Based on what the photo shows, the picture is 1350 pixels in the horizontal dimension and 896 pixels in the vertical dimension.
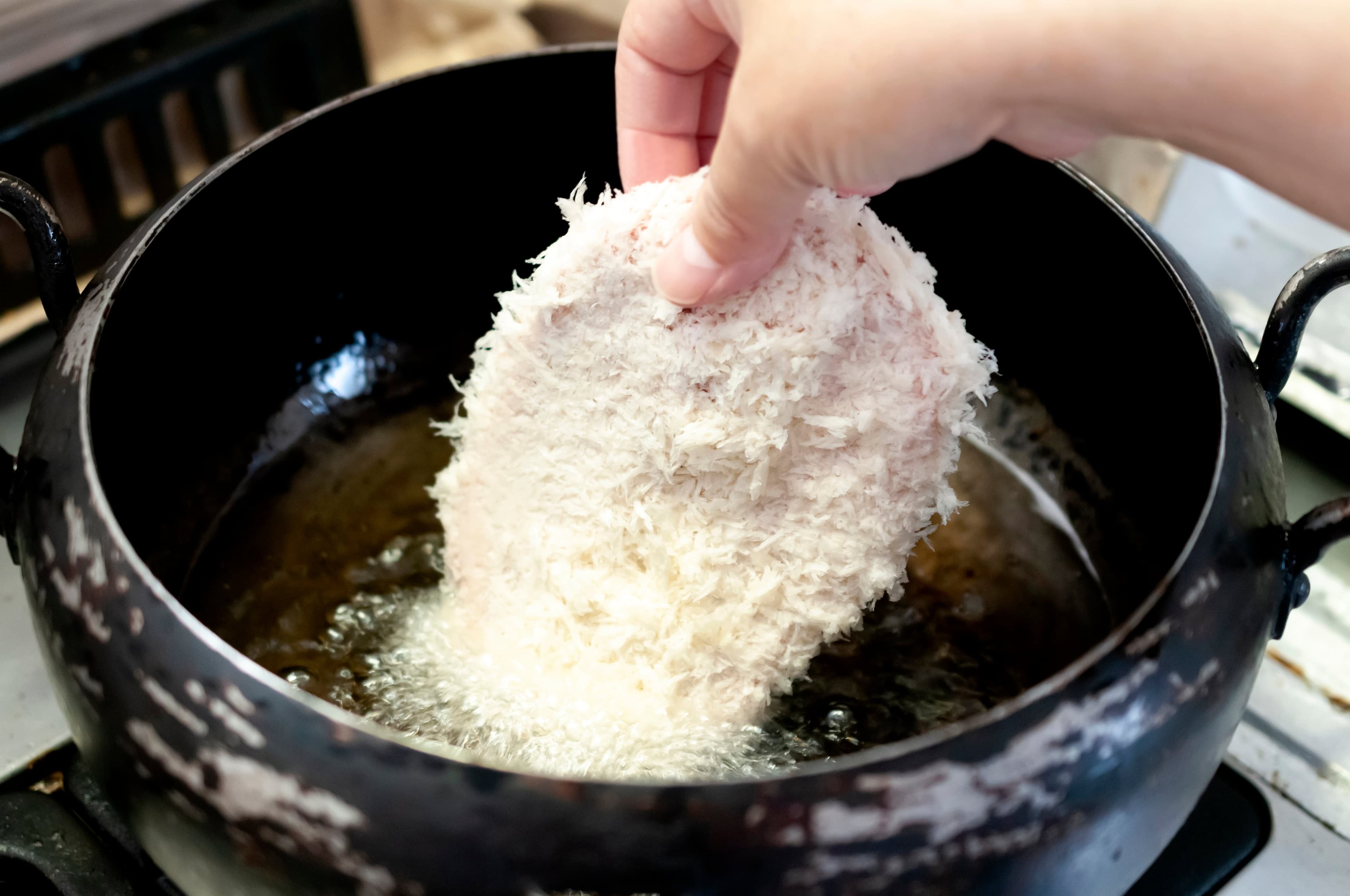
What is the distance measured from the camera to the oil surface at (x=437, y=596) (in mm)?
726

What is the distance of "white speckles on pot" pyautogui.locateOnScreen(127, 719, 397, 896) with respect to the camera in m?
0.40

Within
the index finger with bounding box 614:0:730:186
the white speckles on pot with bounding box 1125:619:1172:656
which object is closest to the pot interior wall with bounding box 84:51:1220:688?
the index finger with bounding box 614:0:730:186

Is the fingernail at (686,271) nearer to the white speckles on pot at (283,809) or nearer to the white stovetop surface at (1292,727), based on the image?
the white speckles on pot at (283,809)

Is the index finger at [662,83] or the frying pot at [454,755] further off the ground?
the index finger at [662,83]

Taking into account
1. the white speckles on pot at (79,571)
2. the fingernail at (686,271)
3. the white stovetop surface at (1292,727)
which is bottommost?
the white stovetop surface at (1292,727)

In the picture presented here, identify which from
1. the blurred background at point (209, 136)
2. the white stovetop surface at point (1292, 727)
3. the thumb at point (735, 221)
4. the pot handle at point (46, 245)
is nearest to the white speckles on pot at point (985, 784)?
the thumb at point (735, 221)

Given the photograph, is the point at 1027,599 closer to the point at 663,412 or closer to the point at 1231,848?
the point at 1231,848

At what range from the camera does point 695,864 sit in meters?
0.38

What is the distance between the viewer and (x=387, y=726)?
0.70 meters

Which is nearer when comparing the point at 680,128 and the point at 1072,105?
the point at 1072,105

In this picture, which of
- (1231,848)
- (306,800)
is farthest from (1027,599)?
(306,800)

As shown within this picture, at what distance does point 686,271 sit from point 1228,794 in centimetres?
50

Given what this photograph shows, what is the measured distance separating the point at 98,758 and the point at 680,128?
1.67ft

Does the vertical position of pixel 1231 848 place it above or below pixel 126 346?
below
